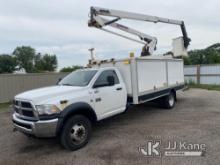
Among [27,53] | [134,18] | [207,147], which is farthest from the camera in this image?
[27,53]

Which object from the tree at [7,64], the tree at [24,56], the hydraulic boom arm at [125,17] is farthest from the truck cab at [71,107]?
the tree at [24,56]

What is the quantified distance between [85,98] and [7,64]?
59.9 m

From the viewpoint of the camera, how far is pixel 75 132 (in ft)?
14.1

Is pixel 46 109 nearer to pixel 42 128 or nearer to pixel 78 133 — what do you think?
pixel 42 128

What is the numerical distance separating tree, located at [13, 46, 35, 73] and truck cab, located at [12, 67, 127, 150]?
200ft

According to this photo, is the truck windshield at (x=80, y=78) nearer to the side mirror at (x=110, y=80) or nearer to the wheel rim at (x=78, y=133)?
the side mirror at (x=110, y=80)

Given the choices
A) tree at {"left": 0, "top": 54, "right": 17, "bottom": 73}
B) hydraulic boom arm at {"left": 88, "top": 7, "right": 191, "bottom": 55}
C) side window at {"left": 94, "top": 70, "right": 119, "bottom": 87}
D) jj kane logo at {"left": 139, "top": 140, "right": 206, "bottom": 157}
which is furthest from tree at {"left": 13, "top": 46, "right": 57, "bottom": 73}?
jj kane logo at {"left": 139, "top": 140, "right": 206, "bottom": 157}

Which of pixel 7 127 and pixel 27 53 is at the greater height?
pixel 27 53

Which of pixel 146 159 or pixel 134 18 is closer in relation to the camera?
pixel 146 159

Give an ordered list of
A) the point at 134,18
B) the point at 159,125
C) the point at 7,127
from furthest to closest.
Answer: the point at 134,18 → the point at 7,127 → the point at 159,125

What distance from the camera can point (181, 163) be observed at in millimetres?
3535


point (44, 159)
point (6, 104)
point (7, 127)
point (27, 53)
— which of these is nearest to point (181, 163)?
point (44, 159)

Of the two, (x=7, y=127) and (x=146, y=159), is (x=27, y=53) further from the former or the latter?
(x=146, y=159)

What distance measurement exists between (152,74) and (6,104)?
9310mm
